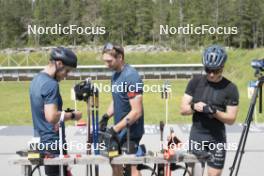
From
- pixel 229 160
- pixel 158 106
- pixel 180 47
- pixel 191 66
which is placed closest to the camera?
pixel 229 160

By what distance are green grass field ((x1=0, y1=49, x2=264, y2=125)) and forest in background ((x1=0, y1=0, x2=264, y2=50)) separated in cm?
570

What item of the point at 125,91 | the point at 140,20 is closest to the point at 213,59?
the point at 125,91

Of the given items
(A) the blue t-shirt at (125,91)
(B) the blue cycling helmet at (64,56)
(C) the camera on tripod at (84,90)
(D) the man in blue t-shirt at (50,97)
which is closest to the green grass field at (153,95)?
(A) the blue t-shirt at (125,91)

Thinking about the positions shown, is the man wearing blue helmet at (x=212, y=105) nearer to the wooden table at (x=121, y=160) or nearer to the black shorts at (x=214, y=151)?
the black shorts at (x=214, y=151)

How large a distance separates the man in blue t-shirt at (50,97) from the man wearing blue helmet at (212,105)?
4.17 ft

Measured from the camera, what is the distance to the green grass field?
1595 cm

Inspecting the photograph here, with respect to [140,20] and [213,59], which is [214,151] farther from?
[140,20]

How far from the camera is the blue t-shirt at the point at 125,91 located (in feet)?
17.5

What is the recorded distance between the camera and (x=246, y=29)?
51375mm

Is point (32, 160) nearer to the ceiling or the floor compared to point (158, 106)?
nearer to the ceiling

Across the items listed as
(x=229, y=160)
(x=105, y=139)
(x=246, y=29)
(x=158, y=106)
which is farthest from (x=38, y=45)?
(x=105, y=139)

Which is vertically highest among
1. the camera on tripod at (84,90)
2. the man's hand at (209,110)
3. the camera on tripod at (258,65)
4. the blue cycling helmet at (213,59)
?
the blue cycling helmet at (213,59)

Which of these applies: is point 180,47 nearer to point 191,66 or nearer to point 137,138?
point 191,66

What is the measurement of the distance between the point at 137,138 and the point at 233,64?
30193 millimetres
